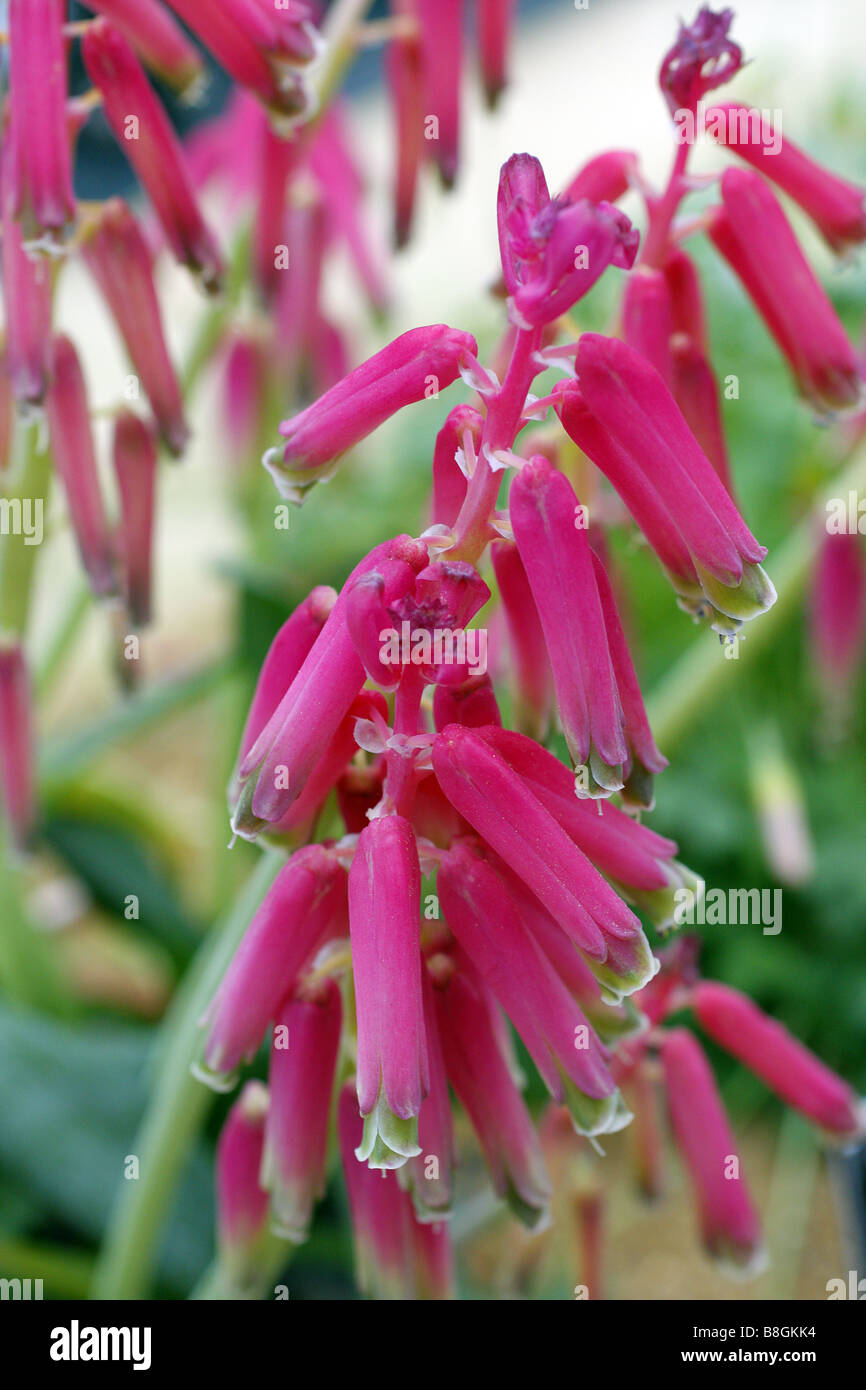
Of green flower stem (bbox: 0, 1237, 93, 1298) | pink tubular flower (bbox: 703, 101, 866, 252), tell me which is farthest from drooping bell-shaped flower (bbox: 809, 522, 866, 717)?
green flower stem (bbox: 0, 1237, 93, 1298)

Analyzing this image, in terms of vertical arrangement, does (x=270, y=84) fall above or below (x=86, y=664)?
below

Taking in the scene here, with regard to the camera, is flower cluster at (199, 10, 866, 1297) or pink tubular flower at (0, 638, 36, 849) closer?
flower cluster at (199, 10, 866, 1297)

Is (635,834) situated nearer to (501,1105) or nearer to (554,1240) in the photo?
(501,1105)

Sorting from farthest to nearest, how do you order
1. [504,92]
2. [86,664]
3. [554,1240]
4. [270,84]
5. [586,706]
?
[86,664] < [554,1240] < [504,92] < [270,84] < [586,706]

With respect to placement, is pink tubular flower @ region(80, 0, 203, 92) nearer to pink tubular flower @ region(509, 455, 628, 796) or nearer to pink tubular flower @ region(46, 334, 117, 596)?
pink tubular flower @ region(46, 334, 117, 596)

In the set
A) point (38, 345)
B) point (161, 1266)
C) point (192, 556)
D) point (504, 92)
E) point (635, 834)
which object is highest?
point (192, 556)

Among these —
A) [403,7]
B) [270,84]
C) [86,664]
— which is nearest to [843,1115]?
[270,84]

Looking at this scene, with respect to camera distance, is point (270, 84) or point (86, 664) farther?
point (86, 664)
